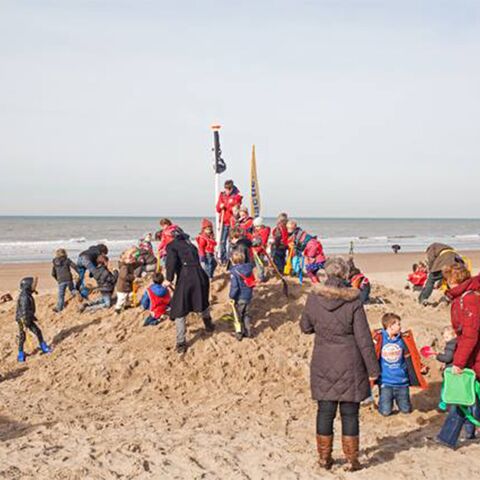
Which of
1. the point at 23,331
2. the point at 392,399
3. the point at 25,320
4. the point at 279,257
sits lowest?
the point at 392,399

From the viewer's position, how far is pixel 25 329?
34.4 feet

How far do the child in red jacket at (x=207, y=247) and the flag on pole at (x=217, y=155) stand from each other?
5.98 ft

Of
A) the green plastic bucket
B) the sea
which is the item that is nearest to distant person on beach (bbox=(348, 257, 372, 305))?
the green plastic bucket

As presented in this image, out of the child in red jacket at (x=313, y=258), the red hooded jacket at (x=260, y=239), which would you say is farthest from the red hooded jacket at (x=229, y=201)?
the child in red jacket at (x=313, y=258)

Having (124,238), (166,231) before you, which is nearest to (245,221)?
(166,231)

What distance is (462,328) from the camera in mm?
5430

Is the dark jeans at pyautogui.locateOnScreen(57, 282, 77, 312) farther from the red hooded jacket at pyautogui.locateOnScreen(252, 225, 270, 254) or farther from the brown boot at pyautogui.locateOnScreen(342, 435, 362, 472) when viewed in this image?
the brown boot at pyautogui.locateOnScreen(342, 435, 362, 472)

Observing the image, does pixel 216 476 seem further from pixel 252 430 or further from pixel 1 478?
pixel 1 478

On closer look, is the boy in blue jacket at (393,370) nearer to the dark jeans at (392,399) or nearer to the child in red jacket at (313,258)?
the dark jeans at (392,399)

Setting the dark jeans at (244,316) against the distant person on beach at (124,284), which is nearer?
the dark jeans at (244,316)

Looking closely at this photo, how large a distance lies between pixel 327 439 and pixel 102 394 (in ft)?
13.9

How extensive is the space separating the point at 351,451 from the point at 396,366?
2.03 metres

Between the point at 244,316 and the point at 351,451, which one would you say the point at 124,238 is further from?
the point at 351,451

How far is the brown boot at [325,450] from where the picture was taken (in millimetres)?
5309
